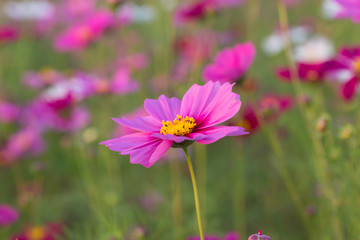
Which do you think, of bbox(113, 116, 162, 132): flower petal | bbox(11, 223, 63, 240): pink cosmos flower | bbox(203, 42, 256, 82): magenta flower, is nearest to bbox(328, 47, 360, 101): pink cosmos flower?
bbox(203, 42, 256, 82): magenta flower

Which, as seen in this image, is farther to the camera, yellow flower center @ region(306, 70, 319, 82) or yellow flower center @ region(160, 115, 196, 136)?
yellow flower center @ region(306, 70, 319, 82)

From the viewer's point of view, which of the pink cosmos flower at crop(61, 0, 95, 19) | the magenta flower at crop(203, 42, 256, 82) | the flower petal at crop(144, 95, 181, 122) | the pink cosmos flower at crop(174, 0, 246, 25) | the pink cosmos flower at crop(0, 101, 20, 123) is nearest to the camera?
the flower petal at crop(144, 95, 181, 122)

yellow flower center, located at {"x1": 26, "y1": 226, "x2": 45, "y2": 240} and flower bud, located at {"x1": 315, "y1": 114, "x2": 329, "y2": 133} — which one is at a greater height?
flower bud, located at {"x1": 315, "y1": 114, "x2": 329, "y2": 133}

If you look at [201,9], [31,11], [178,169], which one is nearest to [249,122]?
[178,169]

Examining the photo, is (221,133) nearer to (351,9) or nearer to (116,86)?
(351,9)

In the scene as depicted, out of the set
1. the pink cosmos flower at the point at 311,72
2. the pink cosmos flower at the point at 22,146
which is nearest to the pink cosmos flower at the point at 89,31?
the pink cosmos flower at the point at 22,146

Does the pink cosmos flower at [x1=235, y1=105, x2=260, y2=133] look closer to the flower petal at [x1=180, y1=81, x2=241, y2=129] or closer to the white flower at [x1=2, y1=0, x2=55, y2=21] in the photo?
the flower petal at [x1=180, y1=81, x2=241, y2=129]

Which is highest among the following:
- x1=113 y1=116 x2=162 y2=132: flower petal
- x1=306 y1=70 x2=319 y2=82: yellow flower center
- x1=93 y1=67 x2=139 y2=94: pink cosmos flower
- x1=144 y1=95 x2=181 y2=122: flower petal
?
x1=93 y1=67 x2=139 y2=94: pink cosmos flower

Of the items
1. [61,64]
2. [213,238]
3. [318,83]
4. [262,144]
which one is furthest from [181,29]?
[213,238]

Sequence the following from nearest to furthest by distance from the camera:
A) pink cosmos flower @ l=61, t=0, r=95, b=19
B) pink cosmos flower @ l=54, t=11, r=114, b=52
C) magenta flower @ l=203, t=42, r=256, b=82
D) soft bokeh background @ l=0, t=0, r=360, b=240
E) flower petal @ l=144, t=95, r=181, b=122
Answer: flower petal @ l=144, t=95, r=181, b=122 < magenta flower @ l=203, t=42, r=256, b=82 < soft bokeh background @ l=0, t=0, r=360, b=240 < pink cosmos flower @ l=54, t=11, r=114, b=52 < pink cosmos flower @ l=61, t=0, r=95, b=19
